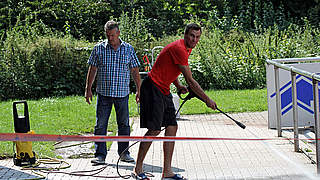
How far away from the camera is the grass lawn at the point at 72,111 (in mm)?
9251

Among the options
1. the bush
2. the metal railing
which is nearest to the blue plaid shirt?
the metal railing

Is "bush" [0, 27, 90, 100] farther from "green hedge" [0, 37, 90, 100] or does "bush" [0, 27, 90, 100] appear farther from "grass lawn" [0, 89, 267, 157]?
"grass lawn" [0, 89, 267, 157]

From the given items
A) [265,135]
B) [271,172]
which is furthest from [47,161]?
[265,135]

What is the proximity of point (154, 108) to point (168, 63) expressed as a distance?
0.53 m

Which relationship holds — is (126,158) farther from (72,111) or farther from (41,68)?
(41,68)

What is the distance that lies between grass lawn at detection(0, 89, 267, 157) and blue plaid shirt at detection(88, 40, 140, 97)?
4.35 ft

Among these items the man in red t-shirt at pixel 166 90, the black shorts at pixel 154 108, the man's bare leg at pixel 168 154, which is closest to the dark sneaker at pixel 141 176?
the man in red t-shirt at pixel 166 90

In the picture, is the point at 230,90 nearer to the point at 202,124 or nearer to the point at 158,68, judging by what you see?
the point at 202,124

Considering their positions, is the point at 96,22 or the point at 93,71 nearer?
the point at 93,71

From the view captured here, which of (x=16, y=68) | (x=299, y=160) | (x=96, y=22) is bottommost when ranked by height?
(x=299, y=160)

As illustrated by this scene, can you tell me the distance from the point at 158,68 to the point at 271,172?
1.82 m

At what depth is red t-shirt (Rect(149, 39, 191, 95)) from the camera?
5.86 metres

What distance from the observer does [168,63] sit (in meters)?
5.97

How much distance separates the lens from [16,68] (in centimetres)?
1409
